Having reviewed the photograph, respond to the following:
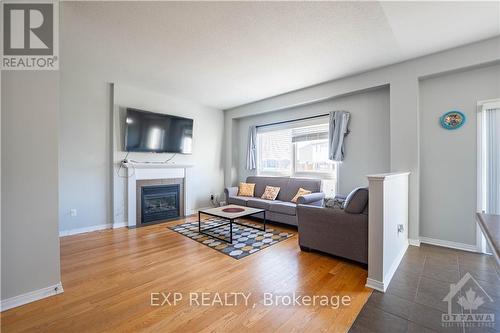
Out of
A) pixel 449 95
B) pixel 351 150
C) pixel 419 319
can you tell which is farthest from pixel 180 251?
pixel 449 95

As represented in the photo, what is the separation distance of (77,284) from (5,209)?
920mm

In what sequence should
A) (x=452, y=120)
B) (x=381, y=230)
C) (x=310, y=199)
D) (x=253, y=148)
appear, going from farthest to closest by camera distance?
(x=253, y=148), (x=310, y=199), (x=452, y=120), (x=381, y=230)

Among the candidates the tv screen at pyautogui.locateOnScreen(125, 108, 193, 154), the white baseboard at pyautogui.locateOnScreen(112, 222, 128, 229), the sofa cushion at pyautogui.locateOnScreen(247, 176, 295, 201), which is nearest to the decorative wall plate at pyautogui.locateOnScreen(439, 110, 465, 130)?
the sofa cushion at pyautogui.locateOnScreen(247, 176, 295, 201)

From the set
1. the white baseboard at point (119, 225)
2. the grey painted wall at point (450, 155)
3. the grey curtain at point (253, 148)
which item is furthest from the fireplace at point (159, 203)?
the grey painted wall at point (450, 155)

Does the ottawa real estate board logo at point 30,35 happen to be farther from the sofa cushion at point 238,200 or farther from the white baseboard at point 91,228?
the sofa cushion at point 238,200

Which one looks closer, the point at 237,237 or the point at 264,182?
the point at 237,237

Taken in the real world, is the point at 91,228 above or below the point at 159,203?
below

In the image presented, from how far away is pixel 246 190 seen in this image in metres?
5.13

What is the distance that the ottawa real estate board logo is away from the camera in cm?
182

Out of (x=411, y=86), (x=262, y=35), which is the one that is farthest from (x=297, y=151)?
(x=262, y=35)

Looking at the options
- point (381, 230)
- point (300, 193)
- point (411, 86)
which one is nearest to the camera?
point (381, 230)

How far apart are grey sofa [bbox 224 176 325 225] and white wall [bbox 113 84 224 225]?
91 centimetres

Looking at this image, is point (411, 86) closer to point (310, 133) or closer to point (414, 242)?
point (310, 133)

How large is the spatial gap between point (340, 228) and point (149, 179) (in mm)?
3601
